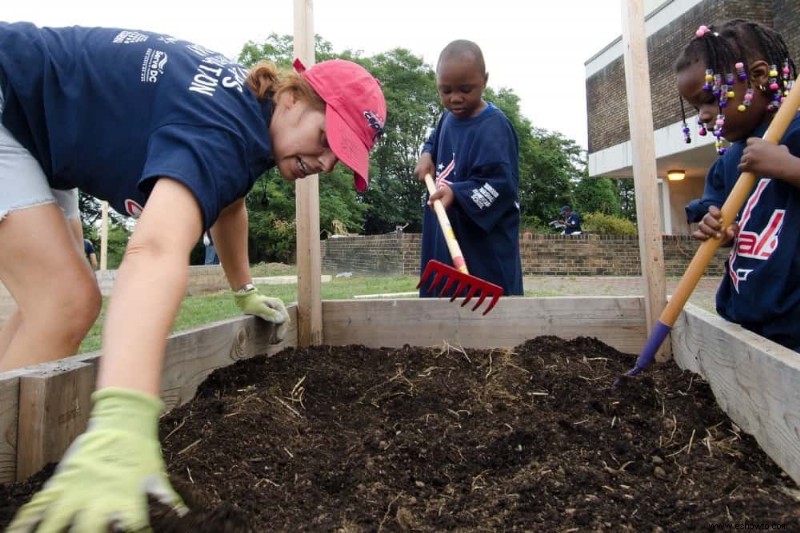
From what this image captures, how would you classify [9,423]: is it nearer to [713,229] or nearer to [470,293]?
[470,293]

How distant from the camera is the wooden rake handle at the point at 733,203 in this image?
1.79 meters

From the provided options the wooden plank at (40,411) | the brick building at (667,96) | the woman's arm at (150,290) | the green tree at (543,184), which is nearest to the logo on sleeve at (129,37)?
the woman's arm at (150,290)

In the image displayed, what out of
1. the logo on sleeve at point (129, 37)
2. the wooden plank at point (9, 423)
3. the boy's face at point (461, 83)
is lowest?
the wooden plank at point (9, 423)

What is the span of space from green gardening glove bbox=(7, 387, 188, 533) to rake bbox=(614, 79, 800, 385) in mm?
1508

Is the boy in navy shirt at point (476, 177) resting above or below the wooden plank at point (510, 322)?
above

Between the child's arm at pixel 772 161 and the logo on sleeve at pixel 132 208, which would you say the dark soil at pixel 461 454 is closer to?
the logo on sleeve at pixel 132 208

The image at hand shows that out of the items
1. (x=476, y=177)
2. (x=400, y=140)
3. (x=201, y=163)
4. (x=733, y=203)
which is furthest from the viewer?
(x=400, y=140)

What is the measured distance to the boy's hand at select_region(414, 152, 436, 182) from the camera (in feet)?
11.3

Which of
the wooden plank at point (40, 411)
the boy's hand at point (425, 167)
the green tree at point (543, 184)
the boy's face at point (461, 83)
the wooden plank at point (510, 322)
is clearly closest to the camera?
the wooden plank at point (40, 411)

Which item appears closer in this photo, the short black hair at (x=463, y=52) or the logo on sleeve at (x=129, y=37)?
the logo on sleeve at (x=129, y=37)

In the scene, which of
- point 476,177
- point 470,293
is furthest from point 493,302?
point 476,177

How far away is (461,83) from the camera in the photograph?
315 centimetres

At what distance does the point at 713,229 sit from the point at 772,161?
0.27 m

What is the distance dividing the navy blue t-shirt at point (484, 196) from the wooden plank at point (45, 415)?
2.00 m
